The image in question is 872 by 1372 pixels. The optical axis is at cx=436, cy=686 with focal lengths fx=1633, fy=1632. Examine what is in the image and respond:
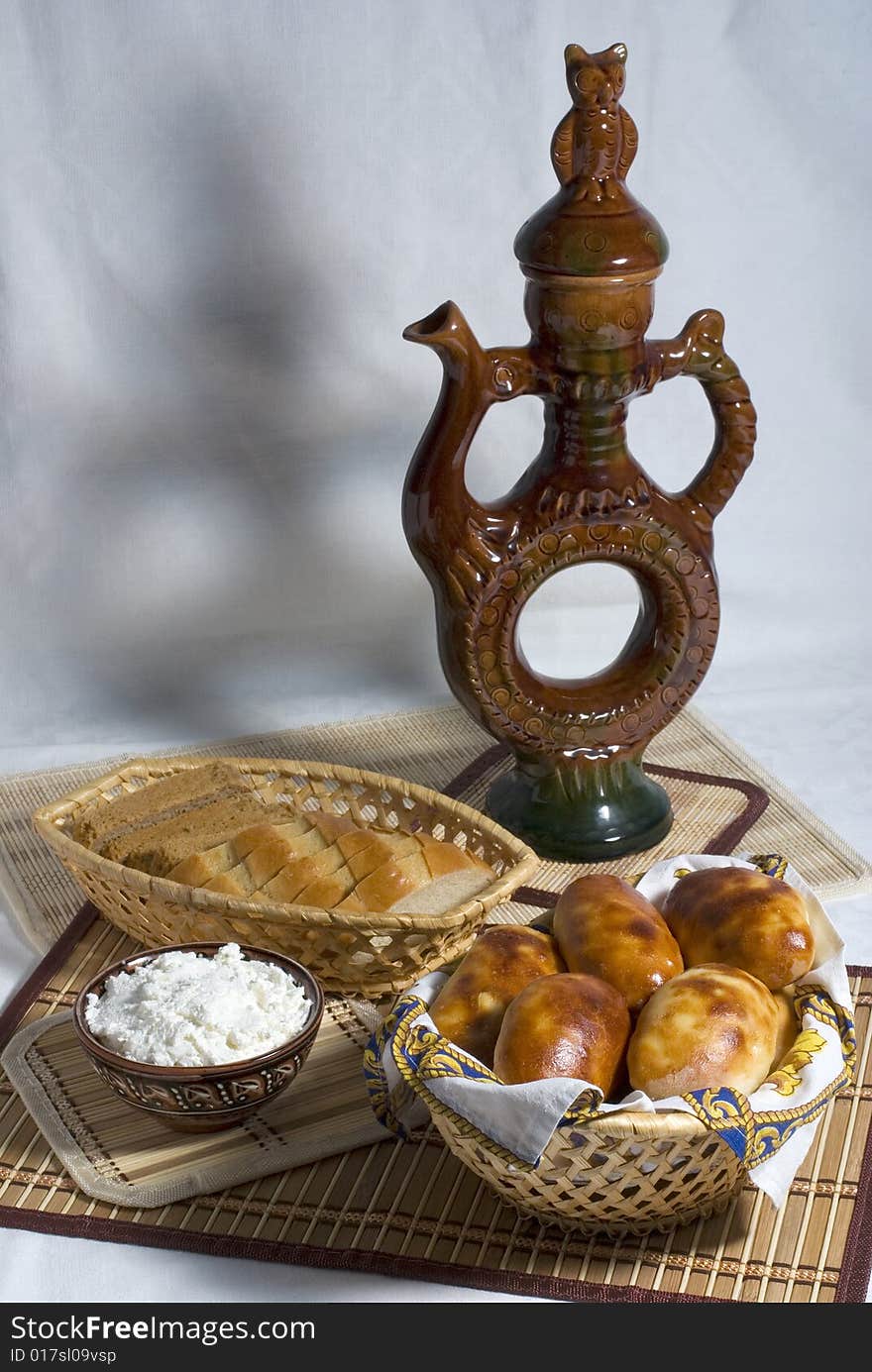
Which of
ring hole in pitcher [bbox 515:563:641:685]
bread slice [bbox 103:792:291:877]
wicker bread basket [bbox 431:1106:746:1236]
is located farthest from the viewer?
ring hole in pitcher [bbox 515:563:641:685]

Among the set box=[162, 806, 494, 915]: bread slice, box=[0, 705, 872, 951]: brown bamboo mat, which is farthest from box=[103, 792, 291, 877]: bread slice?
box=[0, 705, 872, 951]: brown bamboo mat

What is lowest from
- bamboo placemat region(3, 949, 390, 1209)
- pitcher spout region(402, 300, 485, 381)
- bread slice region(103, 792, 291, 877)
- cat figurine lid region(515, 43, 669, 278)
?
bamboo placemat region(3, 949, 390, 1209)

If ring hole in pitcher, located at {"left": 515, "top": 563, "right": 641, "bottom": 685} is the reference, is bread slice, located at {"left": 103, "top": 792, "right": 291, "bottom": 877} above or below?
above

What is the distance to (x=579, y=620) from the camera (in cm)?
276

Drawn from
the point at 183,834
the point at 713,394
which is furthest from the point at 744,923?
the point at 713,394

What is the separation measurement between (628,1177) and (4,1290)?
0.54 m

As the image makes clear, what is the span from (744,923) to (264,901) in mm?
504

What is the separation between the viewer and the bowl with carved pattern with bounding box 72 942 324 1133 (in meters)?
1.40

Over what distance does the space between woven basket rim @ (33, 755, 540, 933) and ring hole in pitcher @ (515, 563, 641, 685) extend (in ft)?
2.63

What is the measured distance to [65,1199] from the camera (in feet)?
4.78

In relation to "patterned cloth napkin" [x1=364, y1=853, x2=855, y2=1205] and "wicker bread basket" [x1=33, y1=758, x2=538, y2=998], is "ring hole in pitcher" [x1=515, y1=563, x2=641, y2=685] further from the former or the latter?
"patterned cloth napkin" [x1=364, y1=853, x2=855, y2=1205]

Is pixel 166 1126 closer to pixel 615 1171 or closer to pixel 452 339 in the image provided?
pixel 615 1171

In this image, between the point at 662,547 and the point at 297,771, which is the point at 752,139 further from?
the point at 297,771

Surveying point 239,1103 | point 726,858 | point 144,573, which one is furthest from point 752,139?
point 239,1103
